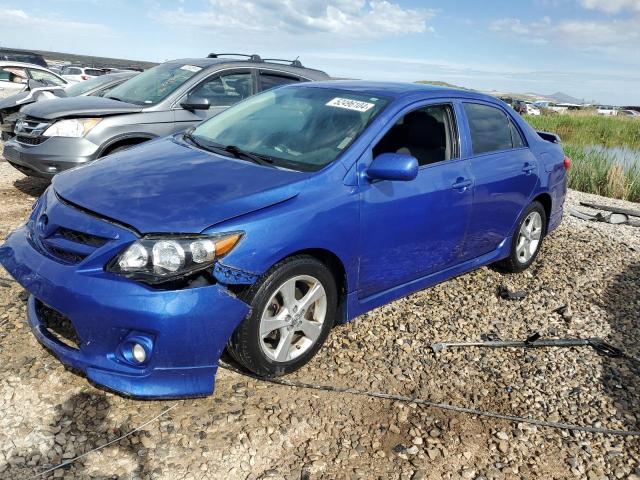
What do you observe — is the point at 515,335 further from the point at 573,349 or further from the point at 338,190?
the point at 338,190

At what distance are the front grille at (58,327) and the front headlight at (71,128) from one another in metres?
3.15

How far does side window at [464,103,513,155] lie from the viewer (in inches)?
172

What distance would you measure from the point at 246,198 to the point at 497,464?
1849 mm

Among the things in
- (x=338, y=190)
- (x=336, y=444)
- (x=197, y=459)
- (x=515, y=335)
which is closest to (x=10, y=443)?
(x=197, y=459)

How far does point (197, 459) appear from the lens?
2539mm

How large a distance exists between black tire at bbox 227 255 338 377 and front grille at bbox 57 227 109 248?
2.50ft

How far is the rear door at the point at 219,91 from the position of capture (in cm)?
635

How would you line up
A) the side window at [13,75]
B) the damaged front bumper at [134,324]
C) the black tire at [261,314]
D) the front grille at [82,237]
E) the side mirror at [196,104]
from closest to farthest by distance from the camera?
the damaged front bumper at [134,324] → the front grille at [82,237] → the black tire at [261,314] → the side mirror at [196,104] → the side window at [13,75]

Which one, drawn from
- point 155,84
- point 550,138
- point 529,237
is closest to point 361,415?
point 529,237

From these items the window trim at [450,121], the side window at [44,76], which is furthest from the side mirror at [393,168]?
the side window at [44,76]

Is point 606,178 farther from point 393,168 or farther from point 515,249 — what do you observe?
point 393,168

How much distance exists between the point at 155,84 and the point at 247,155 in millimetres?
3809

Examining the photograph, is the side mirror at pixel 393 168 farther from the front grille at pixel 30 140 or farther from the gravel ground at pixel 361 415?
the front grille at pixel 30 140

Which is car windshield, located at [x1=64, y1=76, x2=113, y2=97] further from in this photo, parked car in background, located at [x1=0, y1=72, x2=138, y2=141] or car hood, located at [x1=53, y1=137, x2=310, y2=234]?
car hood, located at [x1=53, y1=137, x2=310, y2=234]
